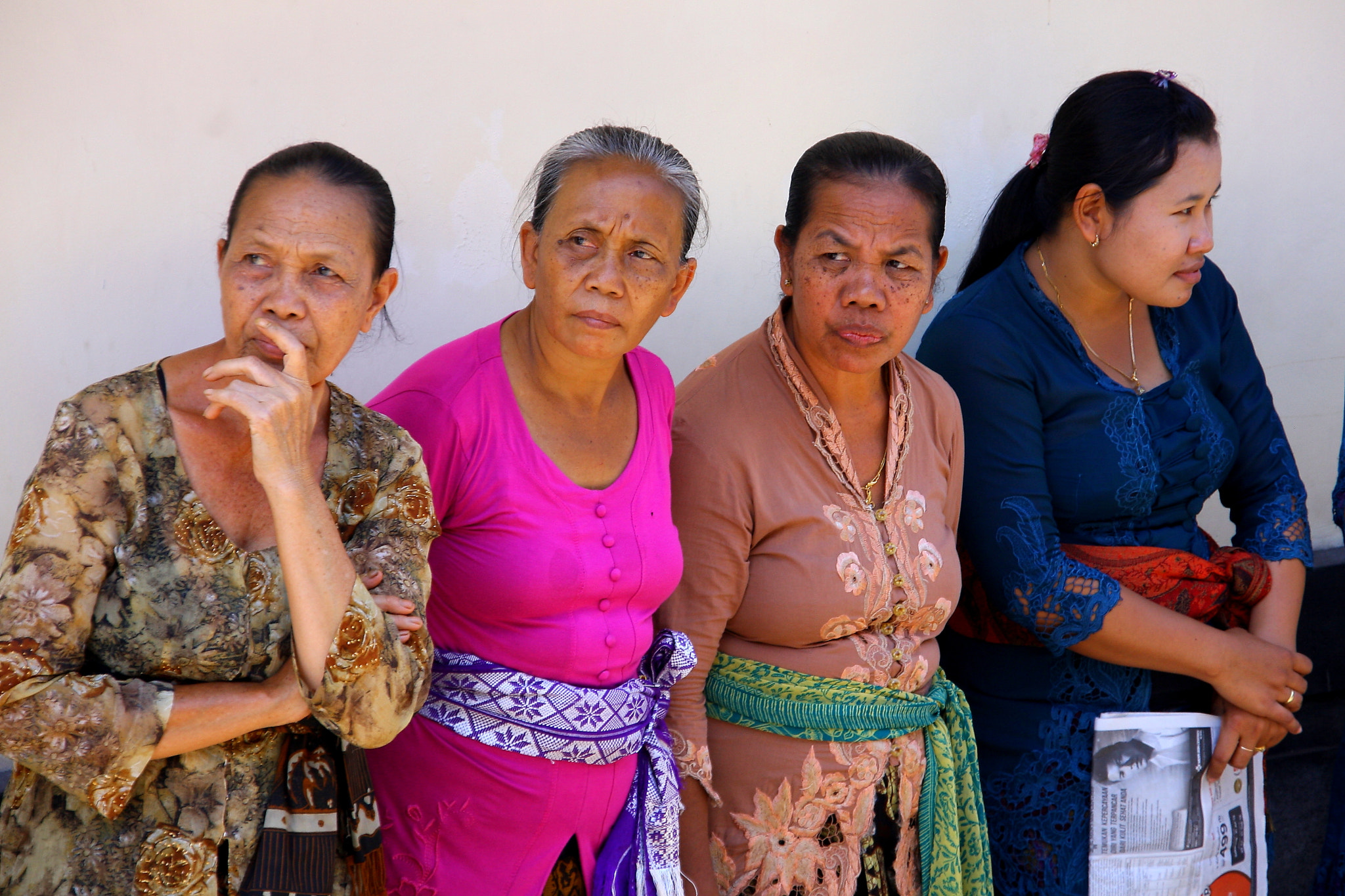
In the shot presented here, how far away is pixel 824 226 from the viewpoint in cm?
246

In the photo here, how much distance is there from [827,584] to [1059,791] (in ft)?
3.07

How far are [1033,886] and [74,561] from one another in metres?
2.30

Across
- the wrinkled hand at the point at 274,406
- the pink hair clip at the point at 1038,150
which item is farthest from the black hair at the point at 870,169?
the wrinkled hand at the point at 274,406

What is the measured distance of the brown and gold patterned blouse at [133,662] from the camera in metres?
1.53

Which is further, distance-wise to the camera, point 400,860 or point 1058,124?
point 1058,124

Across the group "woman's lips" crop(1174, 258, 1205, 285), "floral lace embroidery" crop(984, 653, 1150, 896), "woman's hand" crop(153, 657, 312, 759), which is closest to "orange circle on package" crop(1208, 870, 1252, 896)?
"floral lace embroidery" crop(984, 653, 1150, 896)

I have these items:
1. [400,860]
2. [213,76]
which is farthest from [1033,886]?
[213,76]

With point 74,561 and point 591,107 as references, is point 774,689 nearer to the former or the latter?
point 74,561

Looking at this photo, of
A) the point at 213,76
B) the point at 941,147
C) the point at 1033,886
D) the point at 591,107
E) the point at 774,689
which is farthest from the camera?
the point at 941,147

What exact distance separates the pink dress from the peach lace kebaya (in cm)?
24

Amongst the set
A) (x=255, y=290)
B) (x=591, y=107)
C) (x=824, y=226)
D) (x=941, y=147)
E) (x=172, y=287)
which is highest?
(x=941, y=147)

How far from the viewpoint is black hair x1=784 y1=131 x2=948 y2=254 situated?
2.46m

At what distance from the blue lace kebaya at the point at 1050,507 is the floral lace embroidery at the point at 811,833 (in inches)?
24.2

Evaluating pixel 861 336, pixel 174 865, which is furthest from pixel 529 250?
pixel 174 865
